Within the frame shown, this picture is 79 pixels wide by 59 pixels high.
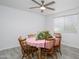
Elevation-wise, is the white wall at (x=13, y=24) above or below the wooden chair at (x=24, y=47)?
above

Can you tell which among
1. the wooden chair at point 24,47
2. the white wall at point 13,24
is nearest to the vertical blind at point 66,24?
the white wall at point 13,24

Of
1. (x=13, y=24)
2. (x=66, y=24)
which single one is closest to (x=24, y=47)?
(x=13, y=24)

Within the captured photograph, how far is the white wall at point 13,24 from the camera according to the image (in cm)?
433

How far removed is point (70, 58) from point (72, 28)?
Result: 2489 mm

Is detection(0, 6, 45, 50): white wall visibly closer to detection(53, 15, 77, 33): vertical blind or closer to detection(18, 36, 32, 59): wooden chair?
detection(53, 15, 77, 33): vertical blind

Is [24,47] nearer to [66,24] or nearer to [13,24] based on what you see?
[13,24]

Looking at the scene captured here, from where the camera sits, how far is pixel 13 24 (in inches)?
187

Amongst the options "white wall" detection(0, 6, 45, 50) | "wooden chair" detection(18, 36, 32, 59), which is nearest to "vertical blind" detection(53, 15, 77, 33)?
"white wall" detection(0, 6, 45, 50)

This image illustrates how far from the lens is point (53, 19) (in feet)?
20.6

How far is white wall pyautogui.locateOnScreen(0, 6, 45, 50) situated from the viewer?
14.2ft

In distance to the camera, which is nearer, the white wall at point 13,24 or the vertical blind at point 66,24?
the white wall at point 13,24

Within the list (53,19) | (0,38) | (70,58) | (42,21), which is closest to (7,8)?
(0,38)

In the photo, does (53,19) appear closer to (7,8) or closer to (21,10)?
(21,10)

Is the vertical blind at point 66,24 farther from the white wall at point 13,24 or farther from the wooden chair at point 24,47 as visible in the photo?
the wooden chair at point 24,47
